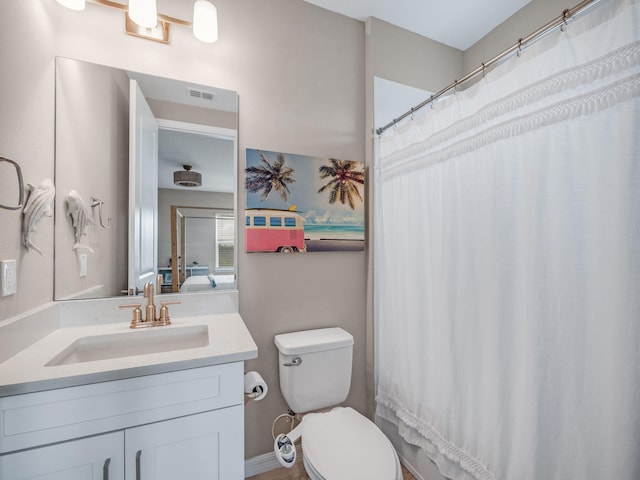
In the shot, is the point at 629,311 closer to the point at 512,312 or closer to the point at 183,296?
the point at 512,312

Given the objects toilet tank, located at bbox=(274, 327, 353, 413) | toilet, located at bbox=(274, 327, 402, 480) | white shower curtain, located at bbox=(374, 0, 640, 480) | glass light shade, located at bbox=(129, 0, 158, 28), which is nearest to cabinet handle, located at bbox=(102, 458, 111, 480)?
toilet, located at bbox=(274, 327, 402, 480)

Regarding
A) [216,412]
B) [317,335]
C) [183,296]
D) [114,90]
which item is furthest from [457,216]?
[114,90]

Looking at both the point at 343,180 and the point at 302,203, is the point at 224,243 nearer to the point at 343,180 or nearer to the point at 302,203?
the point at 302,203

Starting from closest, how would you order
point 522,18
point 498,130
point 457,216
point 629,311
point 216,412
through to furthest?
1. point 629,311
2. point 216,412
3. point 498,130
4. point 457,216
5. point 522,18

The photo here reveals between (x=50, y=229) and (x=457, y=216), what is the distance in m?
1.68

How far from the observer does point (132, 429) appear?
2.92 feet

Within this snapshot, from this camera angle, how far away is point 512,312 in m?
1.07

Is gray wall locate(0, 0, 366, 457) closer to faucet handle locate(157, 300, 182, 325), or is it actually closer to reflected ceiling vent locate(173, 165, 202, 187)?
reflected ceiling vent locate(173, 165, 202, 187)

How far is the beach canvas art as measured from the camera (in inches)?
62.5

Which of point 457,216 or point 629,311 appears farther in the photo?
point 457,216

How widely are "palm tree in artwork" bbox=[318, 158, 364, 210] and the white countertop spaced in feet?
3.10

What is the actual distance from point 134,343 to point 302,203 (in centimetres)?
102

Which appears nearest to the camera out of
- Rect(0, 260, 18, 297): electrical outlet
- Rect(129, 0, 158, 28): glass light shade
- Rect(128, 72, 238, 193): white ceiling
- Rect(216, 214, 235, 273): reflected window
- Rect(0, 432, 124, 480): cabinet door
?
Rect(0, 432, 124, 480): cabinet door

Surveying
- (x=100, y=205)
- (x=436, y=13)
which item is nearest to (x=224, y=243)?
(x=100, y=205)
